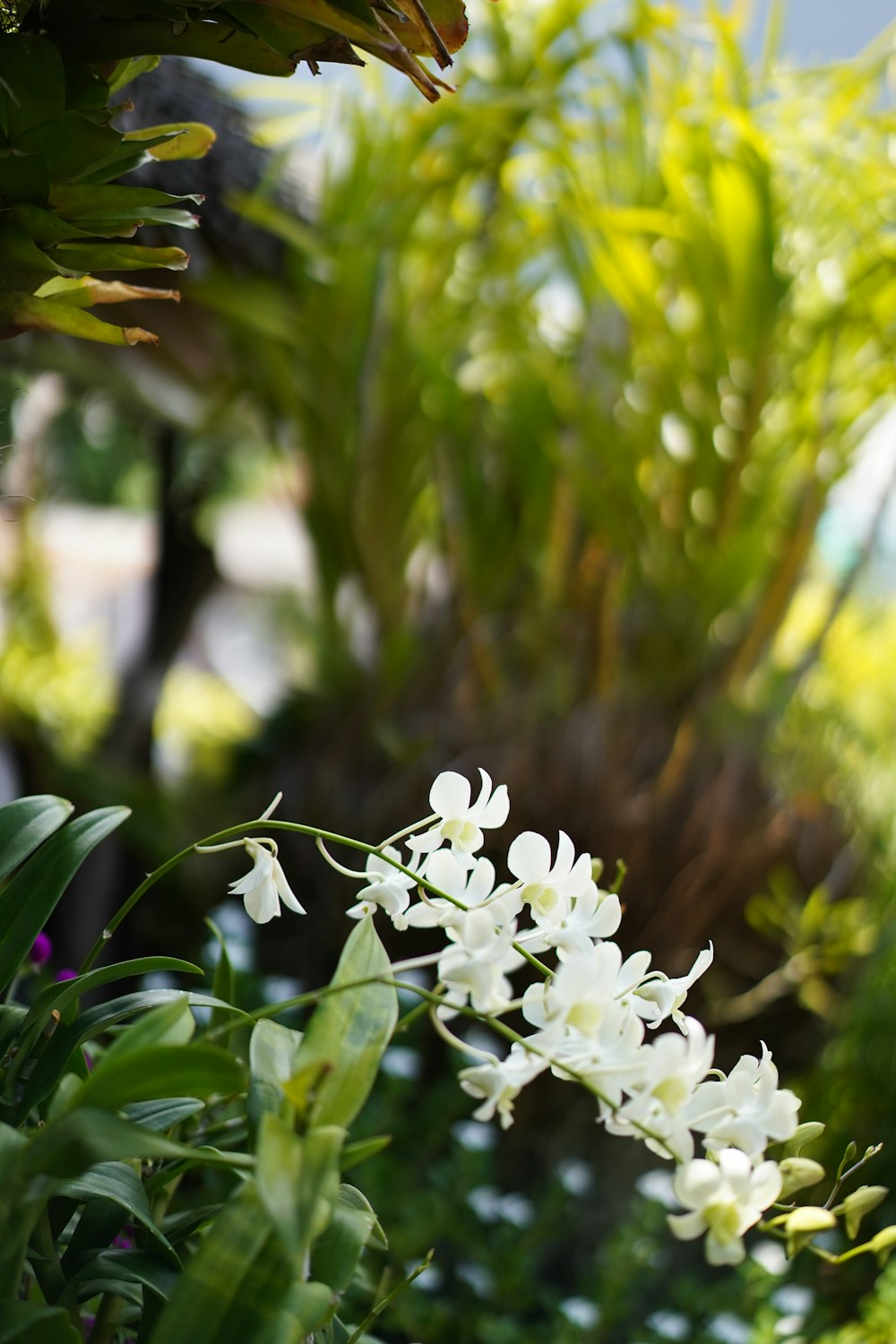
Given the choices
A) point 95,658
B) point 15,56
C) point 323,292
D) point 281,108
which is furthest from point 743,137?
point 95,658

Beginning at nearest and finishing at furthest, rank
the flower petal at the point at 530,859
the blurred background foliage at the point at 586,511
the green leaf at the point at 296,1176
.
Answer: the green leaf at the point at 296,1176
the flower petal at the point at 530,859
the blurred background foliage at the point at 586,511

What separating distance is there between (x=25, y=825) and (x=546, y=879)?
0.21 meters

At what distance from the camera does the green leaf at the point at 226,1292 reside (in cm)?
28

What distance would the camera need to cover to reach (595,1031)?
0.31m

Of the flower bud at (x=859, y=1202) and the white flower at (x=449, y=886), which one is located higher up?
the white flower at (x=449, y=886)

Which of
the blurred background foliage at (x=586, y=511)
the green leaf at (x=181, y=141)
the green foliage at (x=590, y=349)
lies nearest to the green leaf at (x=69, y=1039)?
the green leaf at (x=181, y=141)

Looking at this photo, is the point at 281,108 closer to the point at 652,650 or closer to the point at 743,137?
the point at 743,137

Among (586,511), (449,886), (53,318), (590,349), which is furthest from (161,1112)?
(590,349)

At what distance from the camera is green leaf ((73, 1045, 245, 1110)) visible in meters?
0.28

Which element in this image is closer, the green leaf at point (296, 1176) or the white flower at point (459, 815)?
the green leaf at point (296, 1176)

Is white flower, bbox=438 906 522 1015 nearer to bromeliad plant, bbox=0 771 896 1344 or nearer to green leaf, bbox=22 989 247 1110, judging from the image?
bromeliad plant, bbox=0 771 896 1344

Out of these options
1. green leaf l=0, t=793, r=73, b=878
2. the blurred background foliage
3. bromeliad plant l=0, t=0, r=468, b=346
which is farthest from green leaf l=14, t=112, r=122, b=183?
the blurred background foliage

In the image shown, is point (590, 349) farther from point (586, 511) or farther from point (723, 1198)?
point (723, 1198)

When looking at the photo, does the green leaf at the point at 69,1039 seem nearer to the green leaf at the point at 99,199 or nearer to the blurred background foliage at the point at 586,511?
the green leaf at the point at 99,199
